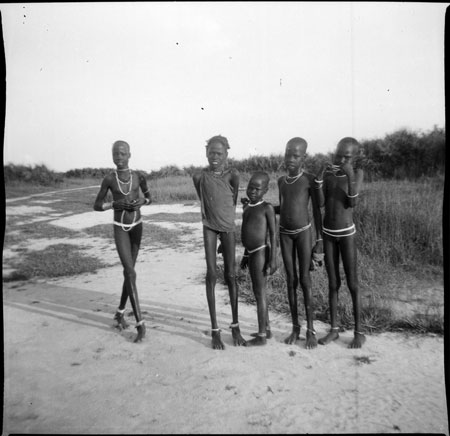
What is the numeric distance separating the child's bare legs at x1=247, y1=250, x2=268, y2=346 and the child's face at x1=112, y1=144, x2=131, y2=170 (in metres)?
1.69

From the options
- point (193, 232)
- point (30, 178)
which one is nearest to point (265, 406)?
point (193, 232)

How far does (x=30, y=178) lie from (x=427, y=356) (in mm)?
24836

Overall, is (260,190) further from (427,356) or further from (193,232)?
(193,232)

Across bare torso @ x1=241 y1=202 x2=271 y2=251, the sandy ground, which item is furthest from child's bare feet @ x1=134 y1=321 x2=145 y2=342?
bare torso @ x1=241 y1=202 x2=271 y2=251

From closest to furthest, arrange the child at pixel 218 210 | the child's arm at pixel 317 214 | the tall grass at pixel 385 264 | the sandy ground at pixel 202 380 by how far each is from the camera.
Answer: the sandy ground at pixel 202 380 → the child's arm at pixel 317 214 → the child at pixel 218 210 → the tall grass at pixel 385 264

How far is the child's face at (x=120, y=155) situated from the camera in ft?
12.8

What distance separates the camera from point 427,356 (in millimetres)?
3451

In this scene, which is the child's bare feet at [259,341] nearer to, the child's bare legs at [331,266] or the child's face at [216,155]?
the child's bare legs at [331,266]

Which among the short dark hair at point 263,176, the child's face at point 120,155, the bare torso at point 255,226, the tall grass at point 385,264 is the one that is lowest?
the tall grass at point 385,264

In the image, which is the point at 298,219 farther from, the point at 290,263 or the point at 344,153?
the point at 344,153

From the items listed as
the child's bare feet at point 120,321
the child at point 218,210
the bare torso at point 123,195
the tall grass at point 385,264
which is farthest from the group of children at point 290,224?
the child's bare feet at point 120,321

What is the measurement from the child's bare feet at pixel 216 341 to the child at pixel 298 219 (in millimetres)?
668

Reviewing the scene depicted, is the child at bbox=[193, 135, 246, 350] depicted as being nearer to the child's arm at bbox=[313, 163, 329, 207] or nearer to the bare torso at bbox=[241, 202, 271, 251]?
the bare torso at bbox=[241, 202, 271, 251]

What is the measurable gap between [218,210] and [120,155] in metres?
1.21
